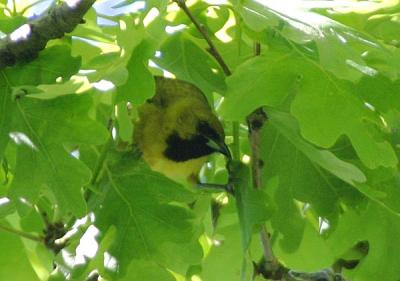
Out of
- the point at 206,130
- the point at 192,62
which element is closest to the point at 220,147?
the point at 206,130

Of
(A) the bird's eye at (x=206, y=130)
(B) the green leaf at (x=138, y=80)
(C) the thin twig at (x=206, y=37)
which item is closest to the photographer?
(B) the green leaf at (x=138, y=80)

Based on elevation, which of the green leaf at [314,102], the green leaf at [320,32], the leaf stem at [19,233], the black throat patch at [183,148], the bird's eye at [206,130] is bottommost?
the leaf stem at [19,233]

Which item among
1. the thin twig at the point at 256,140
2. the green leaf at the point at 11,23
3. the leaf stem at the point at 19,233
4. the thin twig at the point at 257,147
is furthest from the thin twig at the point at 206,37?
the leaf stem at the point at 19,233

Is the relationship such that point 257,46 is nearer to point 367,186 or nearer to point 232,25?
point 232,25

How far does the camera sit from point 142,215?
6.95 feet

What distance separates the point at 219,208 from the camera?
7.80 ft

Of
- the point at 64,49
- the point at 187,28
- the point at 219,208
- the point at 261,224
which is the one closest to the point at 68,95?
the point at 64,49

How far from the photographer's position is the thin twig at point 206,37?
1.94 metres

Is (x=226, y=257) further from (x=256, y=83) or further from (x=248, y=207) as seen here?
(x=256, y=83)

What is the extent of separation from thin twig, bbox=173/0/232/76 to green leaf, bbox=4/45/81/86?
0.24 m

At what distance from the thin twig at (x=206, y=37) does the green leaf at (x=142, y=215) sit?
0.28 m

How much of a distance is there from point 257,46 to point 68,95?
46 centimetres

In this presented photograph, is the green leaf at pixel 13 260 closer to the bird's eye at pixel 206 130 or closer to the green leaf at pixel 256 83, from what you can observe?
the bird's eye at pixel 206 130

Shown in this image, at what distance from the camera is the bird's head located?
2.23 meters
